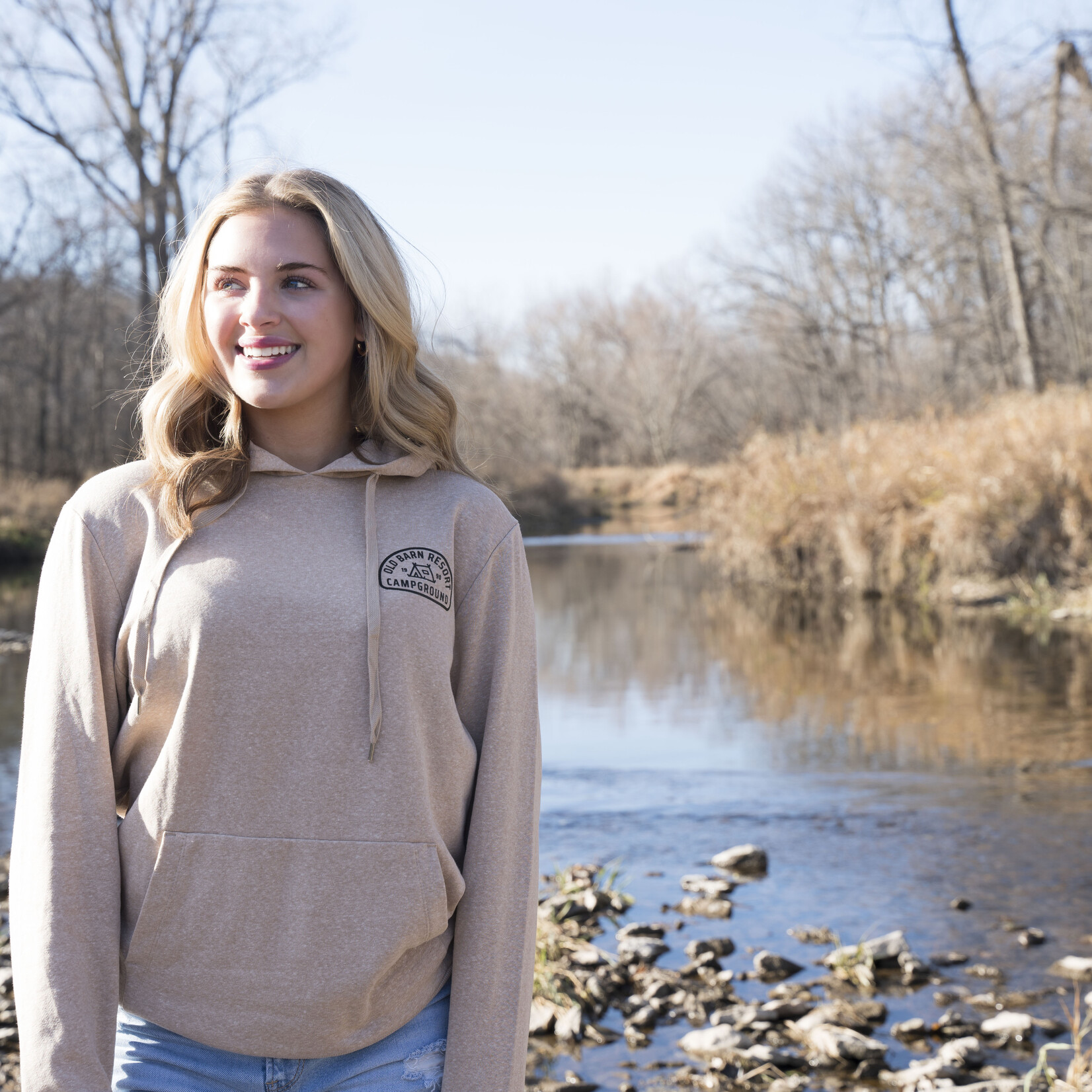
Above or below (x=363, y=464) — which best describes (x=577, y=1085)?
below

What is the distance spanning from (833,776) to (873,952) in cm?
289

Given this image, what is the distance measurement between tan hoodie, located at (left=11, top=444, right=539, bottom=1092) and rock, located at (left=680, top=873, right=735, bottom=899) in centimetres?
338

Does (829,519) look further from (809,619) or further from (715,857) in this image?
(715,857)

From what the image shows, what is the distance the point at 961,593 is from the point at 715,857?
9.44 m

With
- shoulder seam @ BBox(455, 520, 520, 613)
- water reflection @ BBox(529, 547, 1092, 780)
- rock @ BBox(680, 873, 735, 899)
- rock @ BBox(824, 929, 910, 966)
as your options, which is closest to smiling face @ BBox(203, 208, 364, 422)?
shoulder seam @ BBox(455, 520, 520, 613)

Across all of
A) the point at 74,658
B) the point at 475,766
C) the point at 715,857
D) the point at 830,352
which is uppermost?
the point at 830,352

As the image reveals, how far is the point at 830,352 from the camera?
31172mm

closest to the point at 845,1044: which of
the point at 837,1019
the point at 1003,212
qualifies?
the point at 837,1019

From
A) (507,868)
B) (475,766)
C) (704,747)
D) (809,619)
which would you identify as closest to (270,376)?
(475,766)

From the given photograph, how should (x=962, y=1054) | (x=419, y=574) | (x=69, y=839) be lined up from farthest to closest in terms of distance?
1. (x=962, y=1054)
2. (x=419, y=574)
3. (x=69, y=839)

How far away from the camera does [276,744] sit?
164 cm

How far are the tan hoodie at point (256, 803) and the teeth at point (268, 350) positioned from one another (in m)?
0.23

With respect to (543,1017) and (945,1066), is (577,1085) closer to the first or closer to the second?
(543,1017)

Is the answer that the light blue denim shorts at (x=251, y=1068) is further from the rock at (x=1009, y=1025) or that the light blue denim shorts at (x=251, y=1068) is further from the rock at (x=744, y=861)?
the rock at (x=744, y=861)
